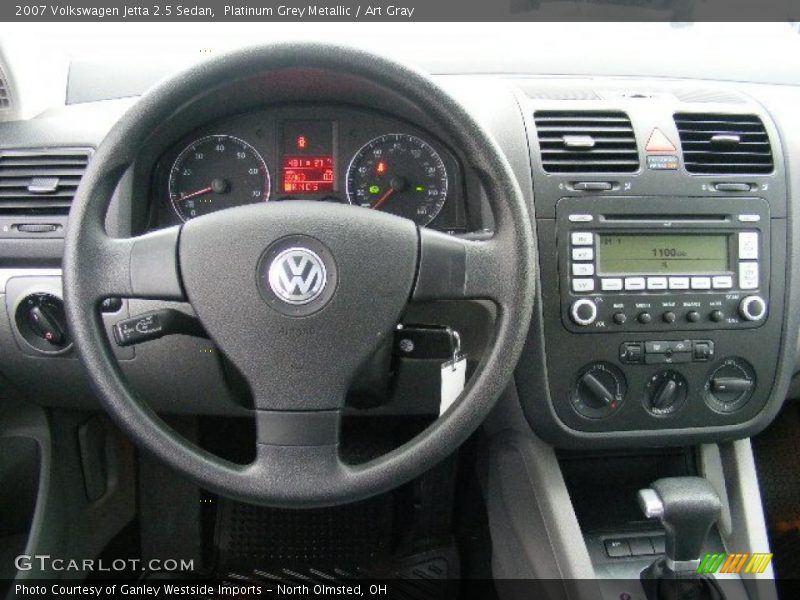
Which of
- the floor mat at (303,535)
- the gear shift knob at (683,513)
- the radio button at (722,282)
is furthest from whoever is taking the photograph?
the floor mat at (303,535)

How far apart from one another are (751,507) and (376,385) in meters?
0.73

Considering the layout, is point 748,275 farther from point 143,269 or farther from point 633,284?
point 143,269

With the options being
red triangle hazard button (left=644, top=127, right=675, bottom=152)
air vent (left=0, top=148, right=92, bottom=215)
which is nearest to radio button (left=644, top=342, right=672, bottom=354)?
red triangle hazard button (left=644, top=127, right=675, bottom=152)

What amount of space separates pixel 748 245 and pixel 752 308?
0.11 meters

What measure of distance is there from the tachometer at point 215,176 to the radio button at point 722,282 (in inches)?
30.2

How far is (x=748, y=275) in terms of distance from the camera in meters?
1.33

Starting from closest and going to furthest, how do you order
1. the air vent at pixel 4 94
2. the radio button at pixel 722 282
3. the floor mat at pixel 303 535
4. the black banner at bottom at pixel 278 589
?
1. the radio button at pixel 722 282
2. the air vent at pixel 4 94
3. the black banner at bottom at pixel 278 589
4. the floor mat at pixel 303 535

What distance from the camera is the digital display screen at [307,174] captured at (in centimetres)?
130

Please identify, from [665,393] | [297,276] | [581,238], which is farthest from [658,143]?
[297,276]

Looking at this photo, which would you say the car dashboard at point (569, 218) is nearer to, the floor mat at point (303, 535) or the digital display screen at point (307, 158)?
the digital display screen at point (307, 158)

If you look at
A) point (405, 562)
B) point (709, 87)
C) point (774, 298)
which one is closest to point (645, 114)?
point (709, 87)

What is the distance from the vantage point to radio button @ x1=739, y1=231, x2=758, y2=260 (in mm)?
1332

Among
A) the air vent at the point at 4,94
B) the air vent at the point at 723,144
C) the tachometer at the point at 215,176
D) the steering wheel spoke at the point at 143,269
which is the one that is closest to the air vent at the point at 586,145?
the air vent at the point at 723,144

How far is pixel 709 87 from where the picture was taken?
1.48 metres
